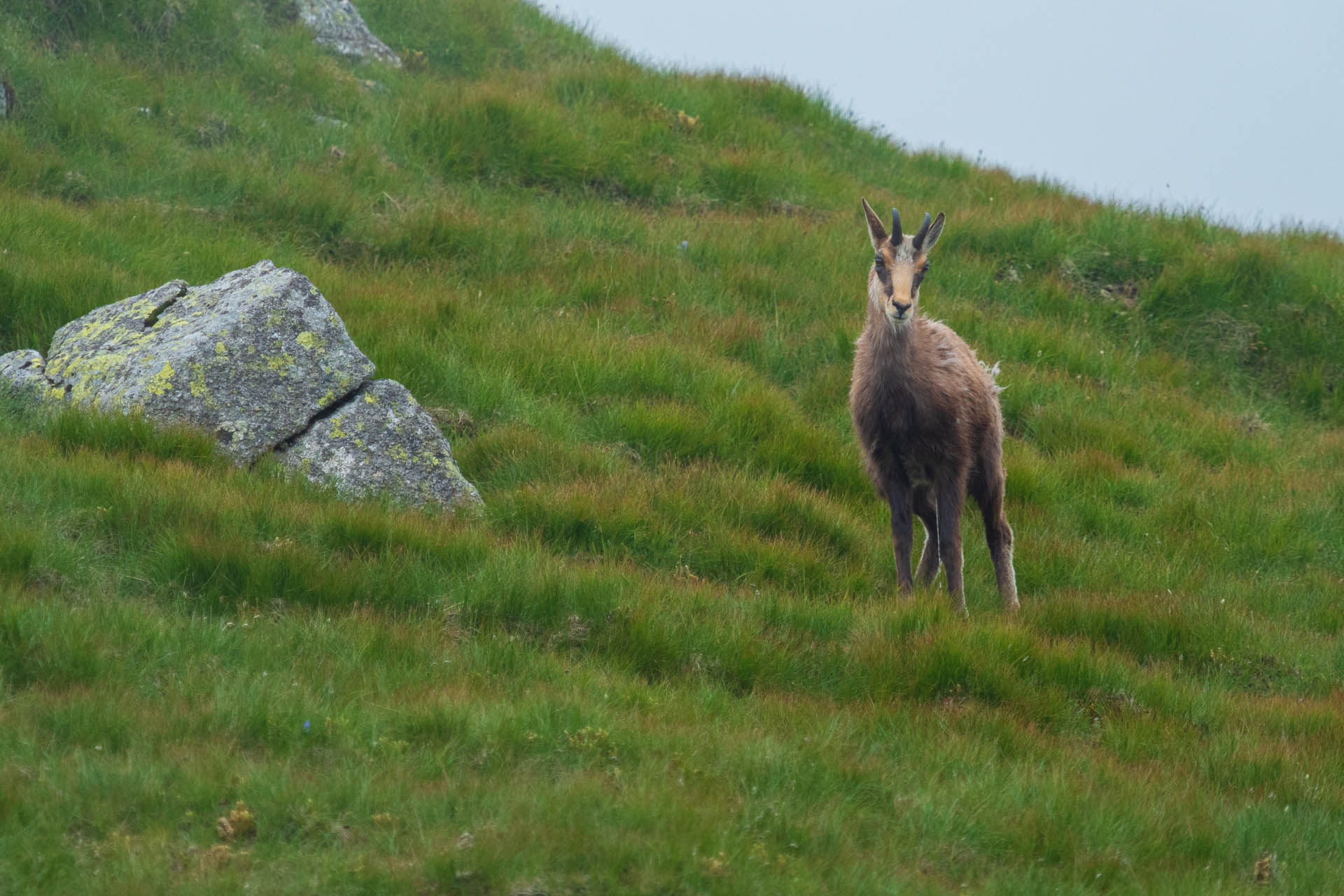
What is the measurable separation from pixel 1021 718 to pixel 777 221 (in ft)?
28.8

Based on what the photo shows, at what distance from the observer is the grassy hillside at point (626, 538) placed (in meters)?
5.01

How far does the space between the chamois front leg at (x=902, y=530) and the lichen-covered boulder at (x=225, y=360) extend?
147 inches

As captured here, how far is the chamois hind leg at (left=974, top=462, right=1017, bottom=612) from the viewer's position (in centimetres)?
897

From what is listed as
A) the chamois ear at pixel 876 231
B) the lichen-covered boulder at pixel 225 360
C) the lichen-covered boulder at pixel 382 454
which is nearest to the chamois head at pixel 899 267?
the chamois ear at pixel 876 231

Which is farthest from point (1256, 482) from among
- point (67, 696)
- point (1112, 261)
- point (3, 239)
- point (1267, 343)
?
point (3, 239)

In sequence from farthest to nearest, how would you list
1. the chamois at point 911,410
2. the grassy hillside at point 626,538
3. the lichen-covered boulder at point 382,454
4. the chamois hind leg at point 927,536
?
the chamois hind leg at point 927,536 → the chamois at point 911,410 → the lichen-covered boulder at point 382,454 → the grassy hillside at point 626,538

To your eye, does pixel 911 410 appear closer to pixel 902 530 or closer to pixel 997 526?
pixel 902 530

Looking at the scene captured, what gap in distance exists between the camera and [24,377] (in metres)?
8.62

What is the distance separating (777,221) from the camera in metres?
14.3


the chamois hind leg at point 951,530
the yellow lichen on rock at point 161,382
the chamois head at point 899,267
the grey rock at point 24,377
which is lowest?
the grey rock at point 24,377

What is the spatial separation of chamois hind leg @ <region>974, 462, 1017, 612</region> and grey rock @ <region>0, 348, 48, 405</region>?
6604 mm

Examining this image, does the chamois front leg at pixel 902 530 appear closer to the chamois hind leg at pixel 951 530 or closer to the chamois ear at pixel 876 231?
the chamois hind leg at pixel 951 530

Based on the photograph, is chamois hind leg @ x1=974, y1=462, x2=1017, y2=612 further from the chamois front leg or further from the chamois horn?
the chamois horn

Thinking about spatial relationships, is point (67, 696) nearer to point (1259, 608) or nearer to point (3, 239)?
point (3, 239)
